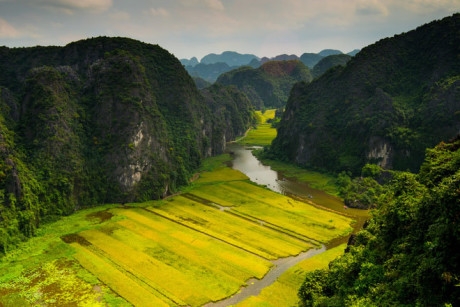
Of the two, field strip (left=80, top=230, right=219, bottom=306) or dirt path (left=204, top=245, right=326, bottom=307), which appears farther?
field strip (left=80, top=230, right=219, bottom=306)

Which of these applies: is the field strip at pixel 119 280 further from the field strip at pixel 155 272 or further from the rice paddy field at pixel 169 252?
the field strip at pixel 155 272

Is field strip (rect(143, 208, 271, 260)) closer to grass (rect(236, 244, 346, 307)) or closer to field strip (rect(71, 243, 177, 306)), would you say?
grass (rect(236, 244, 346, 307))

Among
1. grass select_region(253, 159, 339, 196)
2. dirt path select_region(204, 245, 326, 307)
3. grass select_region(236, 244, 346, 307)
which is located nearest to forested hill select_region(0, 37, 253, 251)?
grass select_region(253, 159, 339, 196)

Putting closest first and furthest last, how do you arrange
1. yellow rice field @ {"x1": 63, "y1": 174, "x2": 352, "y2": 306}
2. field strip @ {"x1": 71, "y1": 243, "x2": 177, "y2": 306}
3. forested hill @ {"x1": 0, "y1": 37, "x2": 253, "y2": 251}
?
field strip @ {"x1": 71, "y1": 243, "x2": 177, "y2": 306} < yellow rice field @ {"x1": 63, "y1": 174, "x2": 352, "y2": 306} < forested hill @ {"x1": 0, "y1": 37, "x2": 253, "y2": 251}

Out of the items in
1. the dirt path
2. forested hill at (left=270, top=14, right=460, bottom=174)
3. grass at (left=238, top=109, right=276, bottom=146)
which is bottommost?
the dirt path

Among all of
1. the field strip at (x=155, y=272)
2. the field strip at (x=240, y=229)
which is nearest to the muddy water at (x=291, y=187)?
the field strip at (x=240, y=229)
